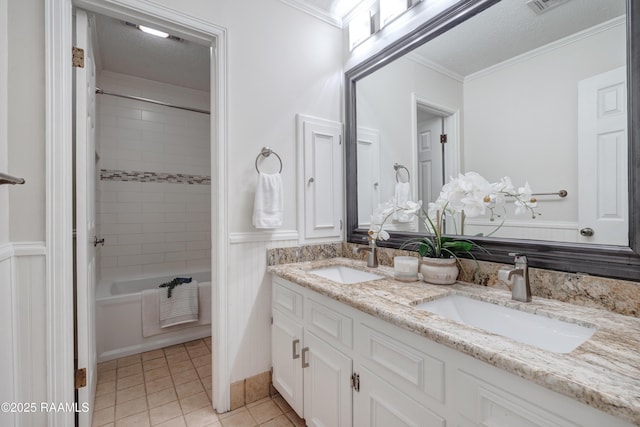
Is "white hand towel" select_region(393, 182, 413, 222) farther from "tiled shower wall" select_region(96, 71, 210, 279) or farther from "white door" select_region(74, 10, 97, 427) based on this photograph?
"tiled shower wall" select_region(96, 71, 210, 279)

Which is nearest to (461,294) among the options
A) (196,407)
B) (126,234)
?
(196,407)

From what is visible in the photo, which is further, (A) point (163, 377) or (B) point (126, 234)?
(B) point (126, 234)

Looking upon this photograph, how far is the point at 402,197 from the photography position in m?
1.75

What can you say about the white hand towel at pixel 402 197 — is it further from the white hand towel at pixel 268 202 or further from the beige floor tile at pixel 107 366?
the beige floor tile at pixel 107 366

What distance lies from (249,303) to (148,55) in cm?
227

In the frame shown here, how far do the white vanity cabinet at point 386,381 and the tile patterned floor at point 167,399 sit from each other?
0.17m

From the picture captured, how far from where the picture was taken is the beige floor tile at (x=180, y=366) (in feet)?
6.84

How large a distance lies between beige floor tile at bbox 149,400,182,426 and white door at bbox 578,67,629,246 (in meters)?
2.10

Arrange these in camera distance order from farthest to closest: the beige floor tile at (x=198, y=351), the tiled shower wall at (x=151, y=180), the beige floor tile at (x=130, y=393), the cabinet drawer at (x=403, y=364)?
the tiled shower wall at (x=151, y=180)
the beige floor tile at (x=198, y=351)
the beige floor tile at (x=130, y=393)
the cabinet drawer at (x=403, y=364)

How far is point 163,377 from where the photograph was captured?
77.9 inches

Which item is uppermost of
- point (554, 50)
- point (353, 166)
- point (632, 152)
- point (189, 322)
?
point (554, 50)

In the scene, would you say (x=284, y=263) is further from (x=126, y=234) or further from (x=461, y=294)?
(x=126, y=234)

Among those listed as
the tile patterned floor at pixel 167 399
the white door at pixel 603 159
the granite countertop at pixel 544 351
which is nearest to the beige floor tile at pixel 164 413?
the tile patterned floor at pixel 167 399
